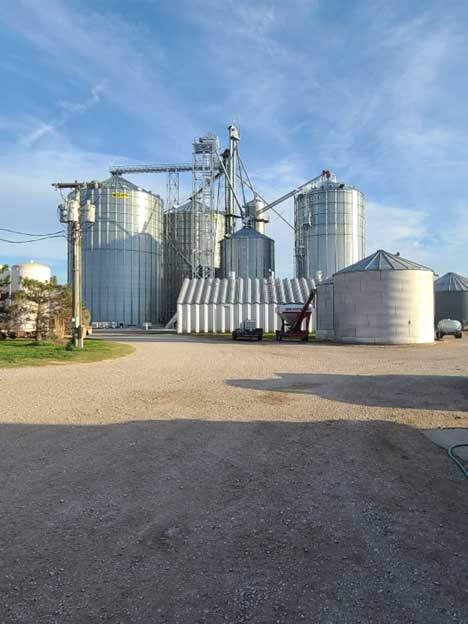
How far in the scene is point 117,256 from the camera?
5872 cm

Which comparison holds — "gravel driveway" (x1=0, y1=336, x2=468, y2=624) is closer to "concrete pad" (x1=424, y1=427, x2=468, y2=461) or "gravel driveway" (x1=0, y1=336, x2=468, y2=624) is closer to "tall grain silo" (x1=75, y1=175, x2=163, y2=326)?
"concrete pad" (x1=424, y1=427, x2=468, y2=461)

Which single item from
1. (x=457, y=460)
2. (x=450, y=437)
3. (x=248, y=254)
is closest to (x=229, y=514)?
(x=457, y=460)

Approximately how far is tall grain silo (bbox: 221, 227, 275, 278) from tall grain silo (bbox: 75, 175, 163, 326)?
36.8ft

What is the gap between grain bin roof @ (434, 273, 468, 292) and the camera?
48.7 meters

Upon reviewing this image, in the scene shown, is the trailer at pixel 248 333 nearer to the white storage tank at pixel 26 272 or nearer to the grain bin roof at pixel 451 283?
the white storage tank at pixel 26 272

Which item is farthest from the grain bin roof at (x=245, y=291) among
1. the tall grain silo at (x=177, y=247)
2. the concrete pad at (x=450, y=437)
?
the concrete pad at (x=450, y=437)

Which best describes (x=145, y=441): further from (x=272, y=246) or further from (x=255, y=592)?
(x=272, y=246)

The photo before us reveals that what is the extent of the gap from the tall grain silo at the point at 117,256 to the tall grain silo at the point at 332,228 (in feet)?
68.4

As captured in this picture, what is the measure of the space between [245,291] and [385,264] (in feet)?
58.3

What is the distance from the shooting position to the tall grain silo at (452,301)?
47906 mm

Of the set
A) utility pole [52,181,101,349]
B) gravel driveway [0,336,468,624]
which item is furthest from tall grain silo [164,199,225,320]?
gravel driveway [0,336,468,624]

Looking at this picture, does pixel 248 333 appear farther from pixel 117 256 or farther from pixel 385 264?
pixel 117 256

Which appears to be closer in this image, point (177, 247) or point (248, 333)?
point (248, 333)

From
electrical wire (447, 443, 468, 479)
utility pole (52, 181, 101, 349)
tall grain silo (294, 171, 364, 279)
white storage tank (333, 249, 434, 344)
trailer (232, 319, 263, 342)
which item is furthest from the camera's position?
tall grain silo (294, 171, 364, 279)
